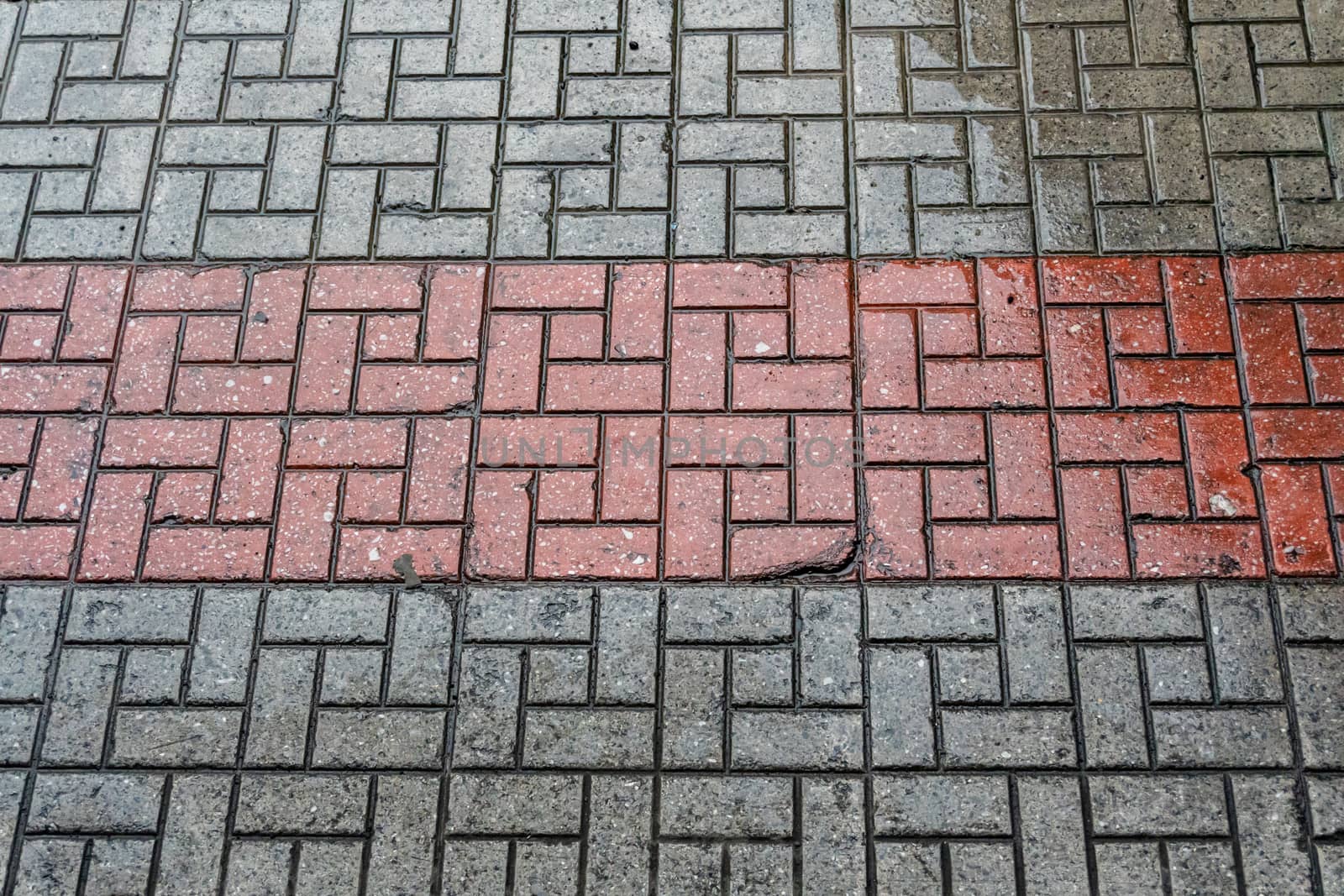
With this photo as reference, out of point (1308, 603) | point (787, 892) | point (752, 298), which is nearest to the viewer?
point (787, 892)

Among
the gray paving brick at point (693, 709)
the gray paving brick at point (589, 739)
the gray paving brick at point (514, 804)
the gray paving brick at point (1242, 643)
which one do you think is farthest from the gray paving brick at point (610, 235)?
the gray paving brick at point (1242, 643)

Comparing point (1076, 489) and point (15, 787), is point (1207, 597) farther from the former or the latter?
point (15, 787)

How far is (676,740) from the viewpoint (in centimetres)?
262

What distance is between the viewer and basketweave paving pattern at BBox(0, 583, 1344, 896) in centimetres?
253

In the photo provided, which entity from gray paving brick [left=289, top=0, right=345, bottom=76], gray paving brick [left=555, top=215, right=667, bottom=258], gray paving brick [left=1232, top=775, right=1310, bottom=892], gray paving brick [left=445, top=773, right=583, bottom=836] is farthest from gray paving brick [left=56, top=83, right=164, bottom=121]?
gray paving brick [left=1232, top=775, right=1310, bottom=892]

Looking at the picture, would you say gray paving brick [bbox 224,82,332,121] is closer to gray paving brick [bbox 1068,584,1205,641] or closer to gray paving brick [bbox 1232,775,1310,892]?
gray paving brick [bbox 1068,584,1205,641]

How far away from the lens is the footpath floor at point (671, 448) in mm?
2576

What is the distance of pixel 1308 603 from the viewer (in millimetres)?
2686

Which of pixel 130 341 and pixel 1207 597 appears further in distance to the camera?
pixel 130 341

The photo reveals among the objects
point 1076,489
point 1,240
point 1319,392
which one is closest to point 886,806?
point 1076,489

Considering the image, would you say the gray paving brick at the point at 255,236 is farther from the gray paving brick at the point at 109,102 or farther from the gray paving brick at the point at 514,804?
the gray paving brick at the point at 514,804

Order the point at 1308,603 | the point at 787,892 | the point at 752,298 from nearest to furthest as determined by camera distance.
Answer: the point at 787,892, the point at 1308,603, the point at 752,298

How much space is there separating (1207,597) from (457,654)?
6.98ft

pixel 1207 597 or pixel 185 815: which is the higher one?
pixel 1207 597
